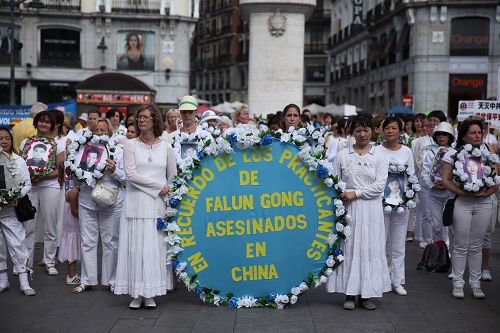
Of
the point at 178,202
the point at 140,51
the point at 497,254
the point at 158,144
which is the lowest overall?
the point at 497,254

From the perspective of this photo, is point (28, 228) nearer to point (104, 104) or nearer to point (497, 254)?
point (497, 254)

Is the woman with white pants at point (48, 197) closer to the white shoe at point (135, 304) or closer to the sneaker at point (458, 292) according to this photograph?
the white shoe at point (135, 304)

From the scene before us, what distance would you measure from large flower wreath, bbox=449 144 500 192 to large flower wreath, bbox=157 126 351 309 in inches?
60.3

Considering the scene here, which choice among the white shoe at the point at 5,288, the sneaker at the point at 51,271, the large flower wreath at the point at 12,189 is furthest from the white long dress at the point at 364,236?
the sneaker at the point at 51,271

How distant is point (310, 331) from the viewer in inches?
294

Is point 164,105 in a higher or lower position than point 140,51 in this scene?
lower

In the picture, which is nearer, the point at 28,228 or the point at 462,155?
the point at 462,155

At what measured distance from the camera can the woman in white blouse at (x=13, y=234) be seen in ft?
30.0

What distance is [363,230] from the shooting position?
830cm

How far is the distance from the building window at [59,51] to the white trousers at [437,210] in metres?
35.3

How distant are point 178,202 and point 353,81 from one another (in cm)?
4976

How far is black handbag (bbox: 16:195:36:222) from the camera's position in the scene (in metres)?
9.20

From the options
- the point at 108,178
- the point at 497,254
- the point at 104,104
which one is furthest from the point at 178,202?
the point at 104,104

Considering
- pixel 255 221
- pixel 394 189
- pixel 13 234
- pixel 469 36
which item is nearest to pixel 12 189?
pixel 13 234
